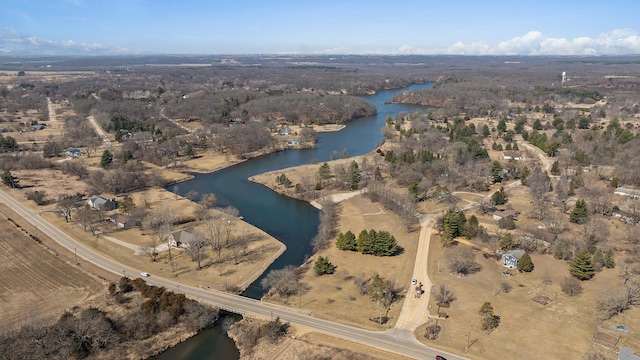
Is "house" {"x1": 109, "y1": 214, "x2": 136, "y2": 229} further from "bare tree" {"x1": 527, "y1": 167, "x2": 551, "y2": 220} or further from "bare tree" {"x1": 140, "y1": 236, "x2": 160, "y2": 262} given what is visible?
"bare tree" {"x1": 527, "y1": 167, "x2": 551, "y2": 220}

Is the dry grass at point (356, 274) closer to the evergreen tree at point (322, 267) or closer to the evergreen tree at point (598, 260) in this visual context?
the evergreen tree at point (322, 267)

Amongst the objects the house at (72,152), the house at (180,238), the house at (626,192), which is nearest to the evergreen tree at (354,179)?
the house at (180,238)

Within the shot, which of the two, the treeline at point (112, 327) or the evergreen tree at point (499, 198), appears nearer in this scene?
the treeline at point (112, 327)

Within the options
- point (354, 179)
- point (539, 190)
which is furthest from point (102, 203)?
point (539, 190)

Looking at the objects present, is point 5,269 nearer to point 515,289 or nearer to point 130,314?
point 130,314

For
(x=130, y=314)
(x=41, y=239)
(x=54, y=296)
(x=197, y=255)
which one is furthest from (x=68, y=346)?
(x=41, y=239)

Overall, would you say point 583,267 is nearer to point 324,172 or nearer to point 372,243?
point 372,243

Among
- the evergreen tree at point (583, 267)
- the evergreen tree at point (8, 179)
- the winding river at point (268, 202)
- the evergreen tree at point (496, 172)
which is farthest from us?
the evergreen tree at point (496, 172)
